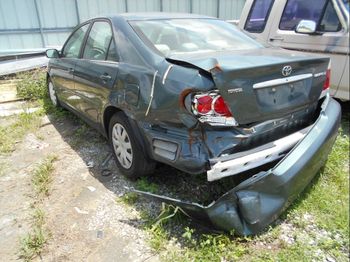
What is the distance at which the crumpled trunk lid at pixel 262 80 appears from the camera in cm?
238

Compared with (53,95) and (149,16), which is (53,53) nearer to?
(53,95)

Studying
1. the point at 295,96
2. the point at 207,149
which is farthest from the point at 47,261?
the point at 295,96

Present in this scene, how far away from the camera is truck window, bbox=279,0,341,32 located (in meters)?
4.41

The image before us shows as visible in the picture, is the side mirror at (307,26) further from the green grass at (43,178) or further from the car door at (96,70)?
the green grass at (43,178)

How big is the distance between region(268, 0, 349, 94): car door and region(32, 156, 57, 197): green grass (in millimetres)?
3642

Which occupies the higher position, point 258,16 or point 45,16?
point 258,16

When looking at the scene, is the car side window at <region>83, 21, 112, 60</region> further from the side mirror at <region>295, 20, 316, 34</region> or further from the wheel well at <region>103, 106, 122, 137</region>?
the side mirror at <region>295, 20, 316, 34</region>

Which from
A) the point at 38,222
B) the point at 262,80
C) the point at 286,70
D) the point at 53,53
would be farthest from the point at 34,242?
the point at 53,53

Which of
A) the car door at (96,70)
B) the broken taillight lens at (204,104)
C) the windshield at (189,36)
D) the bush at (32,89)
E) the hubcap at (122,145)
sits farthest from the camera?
the bush at (32,89)

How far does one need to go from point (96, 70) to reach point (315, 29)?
2924 mm

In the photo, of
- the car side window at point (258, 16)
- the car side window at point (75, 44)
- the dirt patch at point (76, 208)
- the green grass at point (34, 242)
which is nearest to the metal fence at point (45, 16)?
the car side window at point (75, 44)

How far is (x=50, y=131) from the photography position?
5086mm

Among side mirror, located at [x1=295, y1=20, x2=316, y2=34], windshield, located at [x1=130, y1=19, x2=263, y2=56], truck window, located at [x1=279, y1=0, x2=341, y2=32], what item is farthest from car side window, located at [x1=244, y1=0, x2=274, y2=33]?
windshield, located at [x1=130, y1=19, x2=263, y2=56]

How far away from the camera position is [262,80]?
2.52 m
